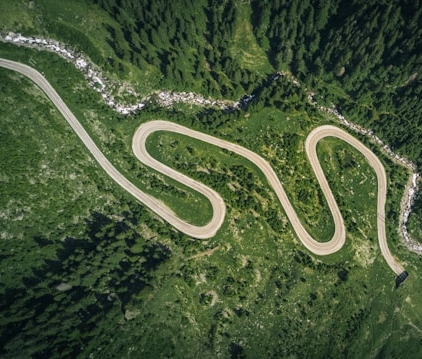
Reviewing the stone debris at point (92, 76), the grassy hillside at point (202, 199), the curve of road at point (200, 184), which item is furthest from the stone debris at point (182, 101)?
the curve of road at point (200, 184)

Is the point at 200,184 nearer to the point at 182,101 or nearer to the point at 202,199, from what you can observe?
the point at 202,199

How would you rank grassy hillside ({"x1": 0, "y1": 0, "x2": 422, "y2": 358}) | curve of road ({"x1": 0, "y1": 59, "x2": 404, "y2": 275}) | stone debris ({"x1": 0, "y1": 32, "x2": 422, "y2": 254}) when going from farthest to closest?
stone debris ({"x1": 0, "y1": 32, "x2": 422, "y2": 254}) < curve of road ({"x1": 0, "y1": 59, "x2": 404, "y2": 275}) < grassy hillside ({"x1": 0, "y1": 0, "x2": 422, "y2": 358})

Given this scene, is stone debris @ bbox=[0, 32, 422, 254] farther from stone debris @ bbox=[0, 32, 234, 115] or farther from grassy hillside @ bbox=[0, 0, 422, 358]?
grassy hillside @ bbox=[0, 0, 422, 358]

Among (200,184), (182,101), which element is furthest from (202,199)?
(182,101)

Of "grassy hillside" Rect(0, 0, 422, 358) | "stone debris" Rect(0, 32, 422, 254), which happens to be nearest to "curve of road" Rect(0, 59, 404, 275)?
"grassy hillside" Rect(0, 0, 422, 358)

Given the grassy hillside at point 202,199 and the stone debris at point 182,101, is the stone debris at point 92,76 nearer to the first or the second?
the stone debris at point 182,101

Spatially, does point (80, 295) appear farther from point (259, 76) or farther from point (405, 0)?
point (405, 0)
